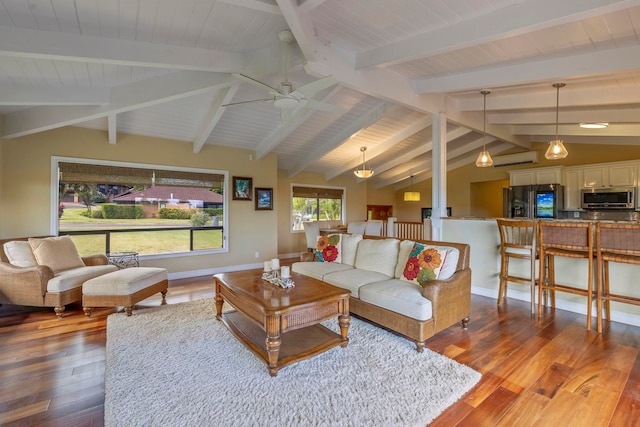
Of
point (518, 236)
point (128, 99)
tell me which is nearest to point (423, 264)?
point (518, 236)

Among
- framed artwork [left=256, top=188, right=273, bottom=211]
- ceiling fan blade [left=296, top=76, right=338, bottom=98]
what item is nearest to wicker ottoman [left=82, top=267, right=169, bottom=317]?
ceiling fan blade [left=296, top=76, right=338, bottom=98]

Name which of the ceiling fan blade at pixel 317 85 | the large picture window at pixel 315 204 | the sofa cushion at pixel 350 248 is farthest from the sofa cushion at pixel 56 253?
the large picture window at pixel 315 204

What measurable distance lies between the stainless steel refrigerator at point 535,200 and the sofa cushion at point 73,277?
26.8 feet

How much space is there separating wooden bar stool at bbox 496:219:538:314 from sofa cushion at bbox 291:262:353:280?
191 cm

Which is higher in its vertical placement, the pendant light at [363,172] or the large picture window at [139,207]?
the pendant light at [363,172]

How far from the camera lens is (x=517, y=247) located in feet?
11.4

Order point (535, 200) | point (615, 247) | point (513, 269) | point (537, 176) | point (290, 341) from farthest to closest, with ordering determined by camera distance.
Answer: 1. point (537, 176)
2. point (535, 200)
3. point (513, 269)
4. point (615, 247)
5. point (290, 341)

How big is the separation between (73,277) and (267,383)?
2883 millimetres

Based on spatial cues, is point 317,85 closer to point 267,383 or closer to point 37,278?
point 267,383

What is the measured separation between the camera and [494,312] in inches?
136

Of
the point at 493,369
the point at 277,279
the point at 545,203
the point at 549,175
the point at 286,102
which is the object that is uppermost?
the point at 286,102

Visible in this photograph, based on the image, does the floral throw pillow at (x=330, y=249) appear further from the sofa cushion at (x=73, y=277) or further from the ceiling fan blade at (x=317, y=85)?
the sofa cushion at (x=73, y=277)

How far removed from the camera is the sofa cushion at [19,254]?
3436mm

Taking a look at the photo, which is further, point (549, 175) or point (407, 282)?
point (549, 175)
